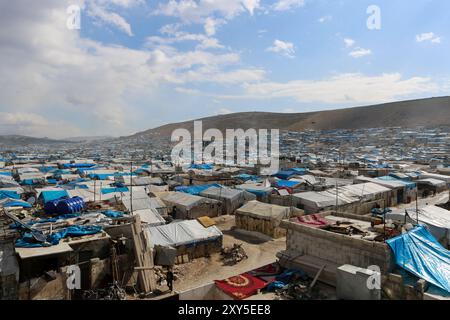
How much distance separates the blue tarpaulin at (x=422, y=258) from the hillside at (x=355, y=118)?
99.0 meters

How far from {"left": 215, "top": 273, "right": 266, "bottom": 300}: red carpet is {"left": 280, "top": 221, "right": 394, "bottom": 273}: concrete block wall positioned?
1.74 metres

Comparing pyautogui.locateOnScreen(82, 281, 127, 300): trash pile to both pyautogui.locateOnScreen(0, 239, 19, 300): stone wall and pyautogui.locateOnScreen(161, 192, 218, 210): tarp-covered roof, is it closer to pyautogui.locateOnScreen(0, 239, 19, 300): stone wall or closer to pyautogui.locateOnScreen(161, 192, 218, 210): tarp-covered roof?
pyautogui.locateOnScreen(0, 239, 19, 300): stone wall

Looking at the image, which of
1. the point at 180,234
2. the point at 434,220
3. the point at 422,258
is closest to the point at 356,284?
the point at 422,258

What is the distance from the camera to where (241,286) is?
9398 millimetres

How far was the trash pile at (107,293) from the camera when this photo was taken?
29.2 ft

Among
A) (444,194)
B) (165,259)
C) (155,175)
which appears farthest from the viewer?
(155,175)

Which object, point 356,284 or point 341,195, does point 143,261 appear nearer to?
point 356,284

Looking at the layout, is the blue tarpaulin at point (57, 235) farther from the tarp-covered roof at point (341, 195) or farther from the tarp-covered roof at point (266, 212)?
the tarp-covered roof at point (341, 195)

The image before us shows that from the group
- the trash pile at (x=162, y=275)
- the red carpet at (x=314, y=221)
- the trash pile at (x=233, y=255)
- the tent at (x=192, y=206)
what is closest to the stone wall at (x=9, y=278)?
the trash pile at (x=162, y=275)

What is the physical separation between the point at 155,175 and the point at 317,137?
72.7 m

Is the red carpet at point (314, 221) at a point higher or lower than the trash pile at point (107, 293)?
higher
